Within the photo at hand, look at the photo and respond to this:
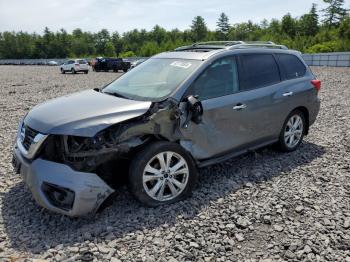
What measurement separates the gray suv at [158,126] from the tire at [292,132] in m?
0.07

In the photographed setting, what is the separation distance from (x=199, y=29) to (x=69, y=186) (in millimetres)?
99188

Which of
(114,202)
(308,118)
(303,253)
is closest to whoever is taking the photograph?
(303,253)

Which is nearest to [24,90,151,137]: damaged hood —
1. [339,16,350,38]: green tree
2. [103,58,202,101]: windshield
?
[103,58,202,101]: windshield

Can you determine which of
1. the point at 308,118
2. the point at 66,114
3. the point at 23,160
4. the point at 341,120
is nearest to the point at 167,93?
the point at 66,114

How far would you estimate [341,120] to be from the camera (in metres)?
8.45

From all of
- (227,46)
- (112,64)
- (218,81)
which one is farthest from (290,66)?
(112,64)

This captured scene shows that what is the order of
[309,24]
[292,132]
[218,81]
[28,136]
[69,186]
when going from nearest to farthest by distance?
[69,186] < [28,136] < [218,81] < [292,132] < [309,24]

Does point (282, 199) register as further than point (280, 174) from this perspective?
No

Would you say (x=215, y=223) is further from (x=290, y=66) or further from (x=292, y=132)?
(x=290, y=66)

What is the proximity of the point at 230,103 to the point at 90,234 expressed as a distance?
239cm

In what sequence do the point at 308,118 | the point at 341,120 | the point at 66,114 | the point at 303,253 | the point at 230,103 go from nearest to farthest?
the point at 303,253 < the point at 66,114 < the point at 230,103 < the point at 308,118 < the point at 341,120

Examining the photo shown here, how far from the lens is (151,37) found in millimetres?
108188

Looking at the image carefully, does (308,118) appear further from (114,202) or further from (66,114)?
(66,114)

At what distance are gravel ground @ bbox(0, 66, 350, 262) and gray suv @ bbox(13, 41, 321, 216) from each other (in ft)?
0.95
